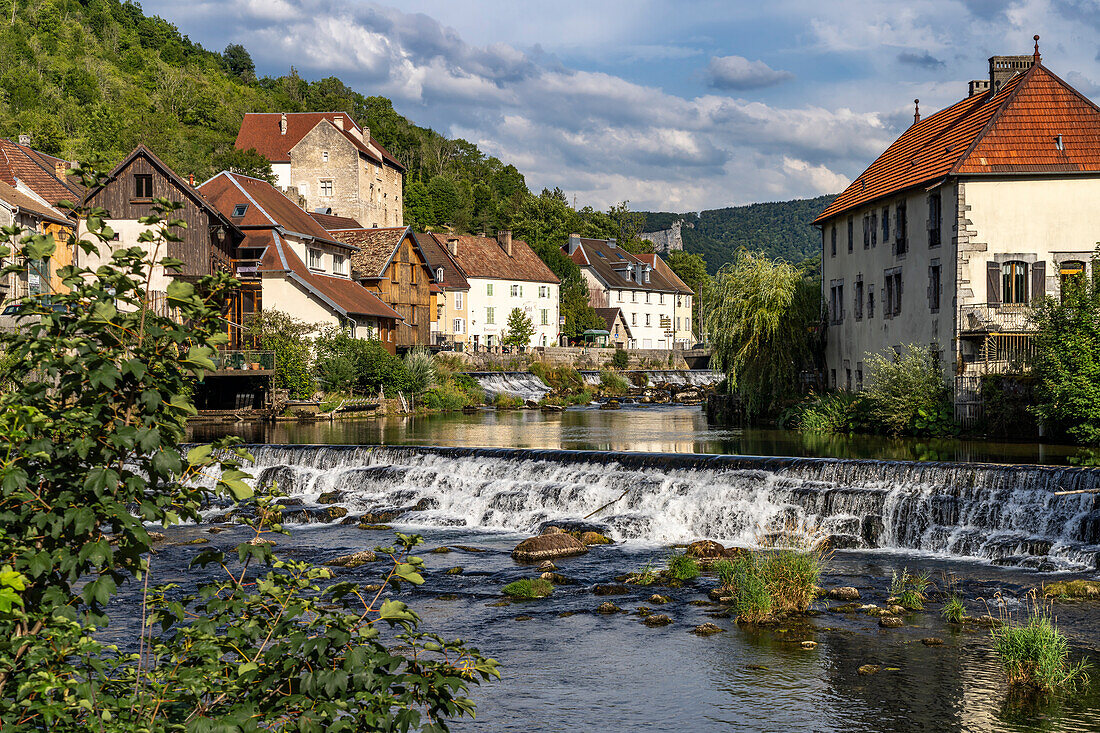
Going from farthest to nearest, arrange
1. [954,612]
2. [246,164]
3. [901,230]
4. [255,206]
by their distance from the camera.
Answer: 1. [246,164]
2. [255,206]
3. [901,230]
4. [954,612]

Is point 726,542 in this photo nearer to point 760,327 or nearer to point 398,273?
point 760,327

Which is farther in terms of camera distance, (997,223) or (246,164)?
(246,164)

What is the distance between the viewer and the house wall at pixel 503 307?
85.2 metres

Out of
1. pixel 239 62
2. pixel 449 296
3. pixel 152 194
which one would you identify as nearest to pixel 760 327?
pixel 152 194

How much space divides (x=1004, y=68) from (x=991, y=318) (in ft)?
38.5

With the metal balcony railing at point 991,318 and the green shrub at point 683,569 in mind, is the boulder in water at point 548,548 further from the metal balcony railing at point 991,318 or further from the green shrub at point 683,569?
the metal balcony railing at point 991,318

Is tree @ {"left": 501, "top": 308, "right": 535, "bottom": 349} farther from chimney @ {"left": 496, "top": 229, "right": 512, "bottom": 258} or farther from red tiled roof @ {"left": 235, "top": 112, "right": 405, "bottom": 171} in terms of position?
red tiled roof @ {"left": 235, "top": 112, "right": 405, "bottom": 171}

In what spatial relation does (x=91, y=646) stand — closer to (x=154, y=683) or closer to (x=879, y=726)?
(x=154, y=683)

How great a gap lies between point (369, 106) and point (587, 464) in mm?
112922

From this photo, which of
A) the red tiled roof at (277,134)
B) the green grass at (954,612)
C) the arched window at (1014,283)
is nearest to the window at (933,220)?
the arched window at (1014,283)

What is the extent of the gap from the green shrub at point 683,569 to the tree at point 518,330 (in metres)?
64.5

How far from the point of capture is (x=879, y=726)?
392 inches

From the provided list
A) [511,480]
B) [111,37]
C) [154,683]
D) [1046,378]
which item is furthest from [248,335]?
[111,37]

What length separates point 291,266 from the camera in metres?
50.8
